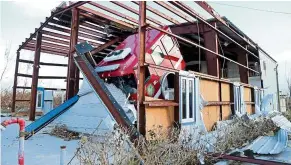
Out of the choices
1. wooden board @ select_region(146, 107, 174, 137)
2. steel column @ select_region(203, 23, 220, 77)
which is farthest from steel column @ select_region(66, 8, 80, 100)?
steel column @ select_region(203, 23, 220, 77)

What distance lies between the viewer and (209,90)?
21.3ft

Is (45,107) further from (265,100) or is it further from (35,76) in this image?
(265,100)

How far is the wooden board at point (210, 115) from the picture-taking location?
6120 mm

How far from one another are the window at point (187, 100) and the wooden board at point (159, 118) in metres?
0.34

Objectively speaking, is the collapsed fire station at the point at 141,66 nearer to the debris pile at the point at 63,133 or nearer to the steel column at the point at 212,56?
the steel column at the point at 212,56

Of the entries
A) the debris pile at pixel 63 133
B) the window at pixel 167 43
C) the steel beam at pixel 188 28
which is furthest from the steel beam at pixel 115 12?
the debris pile at pixel 63 133

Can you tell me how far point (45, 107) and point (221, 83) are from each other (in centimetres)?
752

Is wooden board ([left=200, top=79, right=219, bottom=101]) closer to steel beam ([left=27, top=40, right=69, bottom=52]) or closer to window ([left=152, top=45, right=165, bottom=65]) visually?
window ([left=152, top=45, right=165, bottom=65])

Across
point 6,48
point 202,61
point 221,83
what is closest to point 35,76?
point 221,83

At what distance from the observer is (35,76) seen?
743 cm

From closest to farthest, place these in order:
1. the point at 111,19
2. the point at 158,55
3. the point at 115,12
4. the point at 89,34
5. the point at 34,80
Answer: the point at 158,55 < the point at 115,12 < the point at 111,19 < the point at 34,80 < the point at 89,34

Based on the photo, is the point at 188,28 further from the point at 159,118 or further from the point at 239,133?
the point at 159,118

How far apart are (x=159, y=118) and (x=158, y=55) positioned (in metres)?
2.72

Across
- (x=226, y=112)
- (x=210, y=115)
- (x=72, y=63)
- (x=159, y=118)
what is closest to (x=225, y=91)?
(x=226, y=112)
